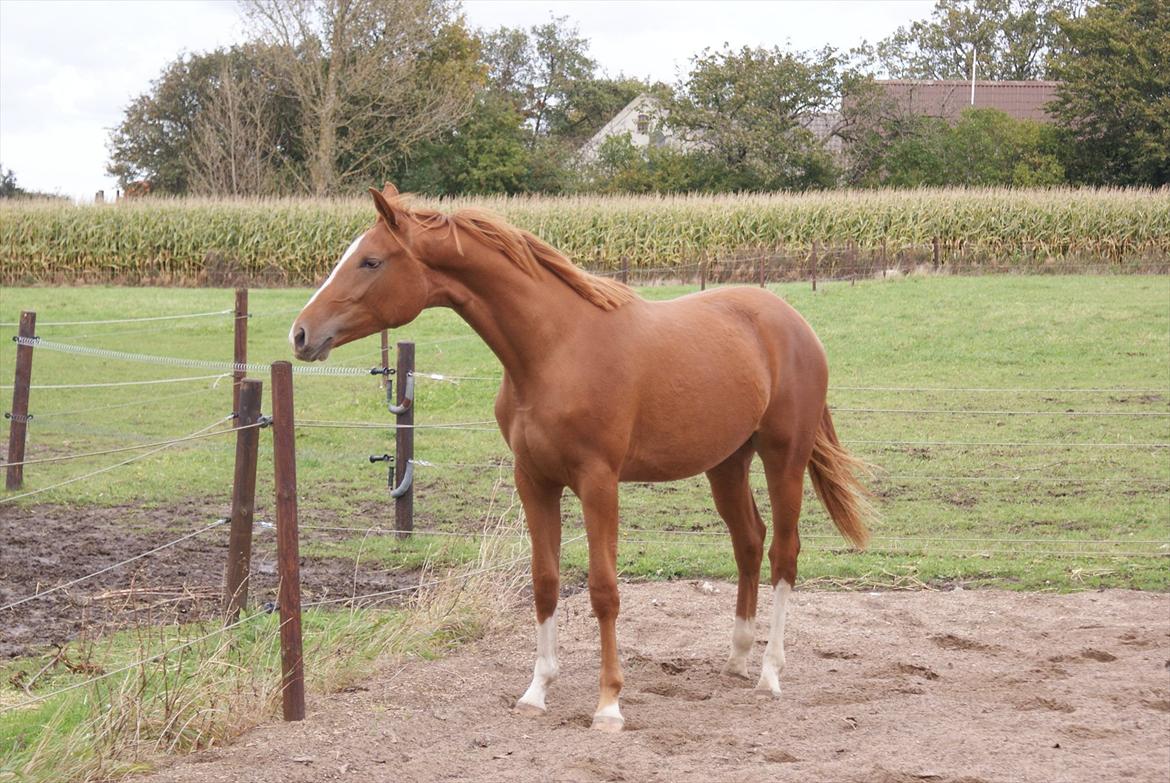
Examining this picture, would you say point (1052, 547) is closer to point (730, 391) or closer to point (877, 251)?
point (730, 391)

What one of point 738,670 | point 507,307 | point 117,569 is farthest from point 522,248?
point 117,569

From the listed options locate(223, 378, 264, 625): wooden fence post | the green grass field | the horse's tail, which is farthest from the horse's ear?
the green grass field

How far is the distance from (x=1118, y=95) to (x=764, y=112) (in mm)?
10446

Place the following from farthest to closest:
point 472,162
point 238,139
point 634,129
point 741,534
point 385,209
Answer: point 634,129, point 472,162, point 238,139, point 741,534, point 385,209

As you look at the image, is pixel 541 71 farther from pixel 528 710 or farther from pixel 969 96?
pixel 528 710

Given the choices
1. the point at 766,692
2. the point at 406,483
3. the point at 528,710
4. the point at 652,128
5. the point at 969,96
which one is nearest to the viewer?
the point at 528,710

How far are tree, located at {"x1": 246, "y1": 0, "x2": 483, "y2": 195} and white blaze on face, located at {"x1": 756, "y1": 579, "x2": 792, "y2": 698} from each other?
32415mm

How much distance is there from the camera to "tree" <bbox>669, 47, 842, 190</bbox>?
36.7 metres

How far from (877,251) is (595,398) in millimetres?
21877

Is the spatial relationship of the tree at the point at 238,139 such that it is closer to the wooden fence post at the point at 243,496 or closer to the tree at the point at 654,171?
the tree at the point at 654,171

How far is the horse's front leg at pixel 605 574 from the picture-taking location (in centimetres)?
462

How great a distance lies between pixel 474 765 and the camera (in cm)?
416

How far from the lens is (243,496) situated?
5.23 m

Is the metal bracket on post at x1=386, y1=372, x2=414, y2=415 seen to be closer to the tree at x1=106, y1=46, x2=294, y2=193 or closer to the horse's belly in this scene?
the horse's belly
